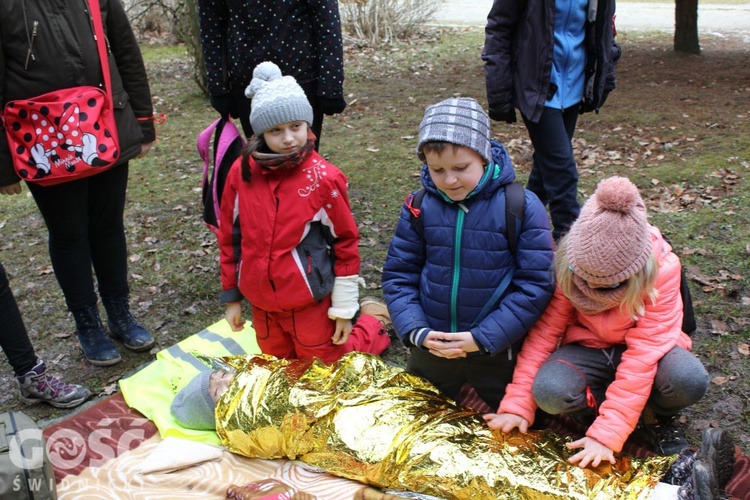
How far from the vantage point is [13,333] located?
312 centimetres

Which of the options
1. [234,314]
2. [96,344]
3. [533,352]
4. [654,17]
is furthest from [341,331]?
[654,17]

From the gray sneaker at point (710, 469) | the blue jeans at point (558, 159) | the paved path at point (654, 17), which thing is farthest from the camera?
the paved path at point (654, 17)

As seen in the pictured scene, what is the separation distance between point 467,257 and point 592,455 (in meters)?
0.85

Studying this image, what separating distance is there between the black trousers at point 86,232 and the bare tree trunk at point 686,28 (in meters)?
8.69

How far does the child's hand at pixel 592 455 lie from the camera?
2.33 meters

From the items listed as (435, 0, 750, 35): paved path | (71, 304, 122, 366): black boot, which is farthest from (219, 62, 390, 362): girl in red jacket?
(435, 0, 750, 35): paved path

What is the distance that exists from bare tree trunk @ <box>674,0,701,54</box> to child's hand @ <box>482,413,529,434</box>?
8.69 meters

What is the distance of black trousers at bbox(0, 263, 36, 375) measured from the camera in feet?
9.94

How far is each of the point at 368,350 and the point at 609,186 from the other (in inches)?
65.2

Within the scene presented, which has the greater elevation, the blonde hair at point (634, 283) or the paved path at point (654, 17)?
the blonde hair at point (634, 283)

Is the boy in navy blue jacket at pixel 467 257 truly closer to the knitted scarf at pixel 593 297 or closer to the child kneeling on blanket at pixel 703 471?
the knitted scarf at pixel 593 297

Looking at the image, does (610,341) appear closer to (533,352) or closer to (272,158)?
(533,352)

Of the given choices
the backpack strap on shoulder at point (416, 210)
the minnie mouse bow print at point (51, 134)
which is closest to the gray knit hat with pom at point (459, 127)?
the backpack strap on shoulder at point (416, 210)

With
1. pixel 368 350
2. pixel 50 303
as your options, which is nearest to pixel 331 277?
pixel 368 350
